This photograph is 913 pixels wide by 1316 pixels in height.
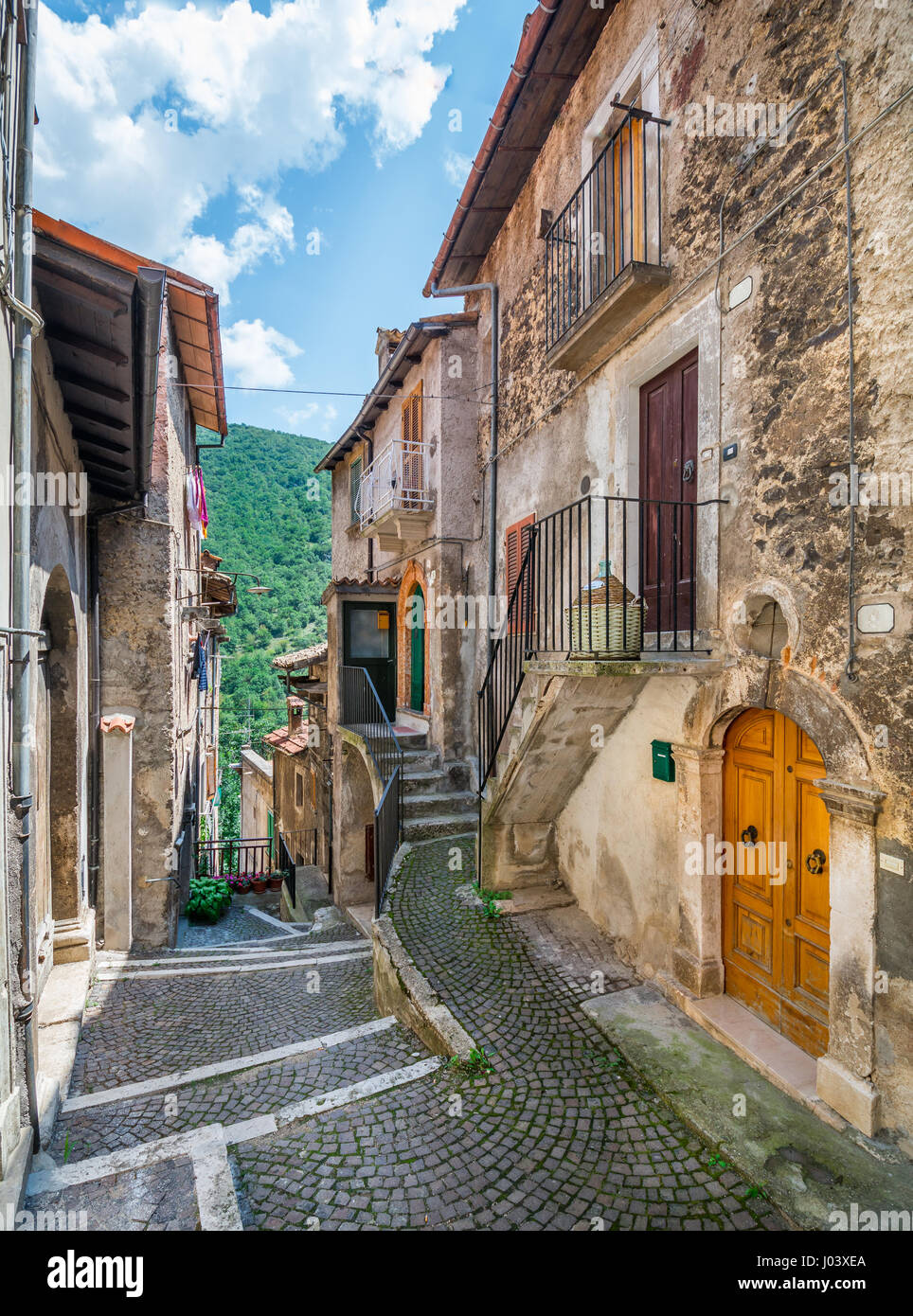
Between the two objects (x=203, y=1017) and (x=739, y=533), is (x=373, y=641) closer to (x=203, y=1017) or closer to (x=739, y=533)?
(x=203, y=1017)

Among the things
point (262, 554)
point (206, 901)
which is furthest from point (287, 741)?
point (262, 554)

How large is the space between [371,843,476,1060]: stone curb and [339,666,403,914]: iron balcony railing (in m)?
0.76

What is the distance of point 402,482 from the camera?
10539 millimetres

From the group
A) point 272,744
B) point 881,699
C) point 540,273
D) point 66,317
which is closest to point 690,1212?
point 881,699

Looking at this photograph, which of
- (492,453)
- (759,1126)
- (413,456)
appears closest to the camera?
(759,1126)

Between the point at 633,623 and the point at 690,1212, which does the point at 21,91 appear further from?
the point at 690,1212

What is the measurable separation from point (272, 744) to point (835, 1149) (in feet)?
56.9

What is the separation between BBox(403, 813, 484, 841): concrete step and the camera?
8422 millimetres

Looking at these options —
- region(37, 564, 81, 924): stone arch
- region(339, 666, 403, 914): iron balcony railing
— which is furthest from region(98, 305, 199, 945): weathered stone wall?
region(339, 666, 403, 914): iron balcony railing

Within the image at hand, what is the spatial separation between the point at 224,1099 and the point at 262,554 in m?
41.3

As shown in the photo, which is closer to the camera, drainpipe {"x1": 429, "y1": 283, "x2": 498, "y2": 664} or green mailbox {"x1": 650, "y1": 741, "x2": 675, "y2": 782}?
green mailbox {"x1": 650, "y1": 741, "x2": 675, "y2": 782}

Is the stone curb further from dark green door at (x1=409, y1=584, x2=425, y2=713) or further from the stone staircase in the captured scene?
dark green door at (x1=409, y1=584, x2=425, y2=713)

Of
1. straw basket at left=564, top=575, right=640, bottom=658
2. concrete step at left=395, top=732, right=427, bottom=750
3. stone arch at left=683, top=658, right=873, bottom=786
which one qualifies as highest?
straw basket at left=564, top=575, right=640, bottom=658

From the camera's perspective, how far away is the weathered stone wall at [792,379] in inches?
120
